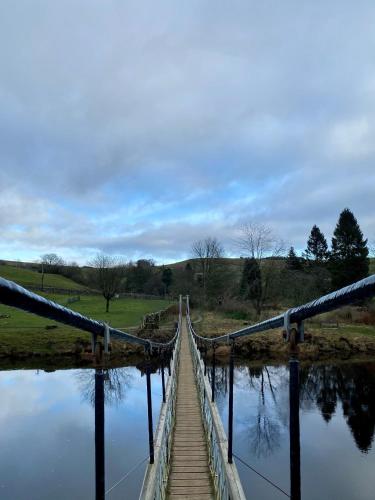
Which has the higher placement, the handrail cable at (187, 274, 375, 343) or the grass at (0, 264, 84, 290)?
the grass at (0, 264, 84, 290)

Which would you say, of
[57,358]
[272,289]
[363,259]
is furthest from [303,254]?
[57,358]

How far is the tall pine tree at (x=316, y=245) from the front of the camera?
5619cm

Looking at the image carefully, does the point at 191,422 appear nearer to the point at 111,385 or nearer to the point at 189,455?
the point at 189,455

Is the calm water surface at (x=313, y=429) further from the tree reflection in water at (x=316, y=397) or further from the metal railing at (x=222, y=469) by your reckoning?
the metal railing at (x=222, y=469)

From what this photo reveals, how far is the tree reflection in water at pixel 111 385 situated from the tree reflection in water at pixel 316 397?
246 inches

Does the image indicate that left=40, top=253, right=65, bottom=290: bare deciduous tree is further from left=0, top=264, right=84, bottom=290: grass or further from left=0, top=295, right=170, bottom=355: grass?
left=0, top=295, right=170, bottom=355: grass

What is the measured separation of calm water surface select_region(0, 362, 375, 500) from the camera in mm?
11016

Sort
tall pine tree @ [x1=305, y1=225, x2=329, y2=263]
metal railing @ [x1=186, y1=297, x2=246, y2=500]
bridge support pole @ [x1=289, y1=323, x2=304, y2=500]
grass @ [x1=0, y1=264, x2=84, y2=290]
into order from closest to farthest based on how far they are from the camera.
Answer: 1. bridge support pole @ [x1=289, y1=323, x2=304, y2=500]
2. metal railing @ [x1=186, y1=297, x2=246, y2=500]
3. tall pine tree @ [x1=305, y1=225, x2=329, y2=263]
4. grass @ [x1=0, y1=264, x2=84, y2=290]

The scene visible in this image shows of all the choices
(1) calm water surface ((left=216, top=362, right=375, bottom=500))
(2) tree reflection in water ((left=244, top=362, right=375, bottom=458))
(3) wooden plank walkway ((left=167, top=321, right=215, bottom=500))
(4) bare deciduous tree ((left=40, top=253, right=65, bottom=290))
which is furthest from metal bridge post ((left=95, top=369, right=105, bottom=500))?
(4) bare deciduous tree ((left=40, top=253, right=65, bottom=290))

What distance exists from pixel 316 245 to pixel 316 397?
3987 cm

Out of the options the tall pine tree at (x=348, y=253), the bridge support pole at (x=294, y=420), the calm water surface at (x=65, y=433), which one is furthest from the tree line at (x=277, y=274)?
the bridge support pole at (x=294, y=420)

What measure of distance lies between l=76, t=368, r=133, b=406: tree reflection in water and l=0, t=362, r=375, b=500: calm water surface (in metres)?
0.06

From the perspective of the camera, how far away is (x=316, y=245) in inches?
2232

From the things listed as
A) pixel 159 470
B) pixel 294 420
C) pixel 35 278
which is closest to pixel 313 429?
pixel 159 470
